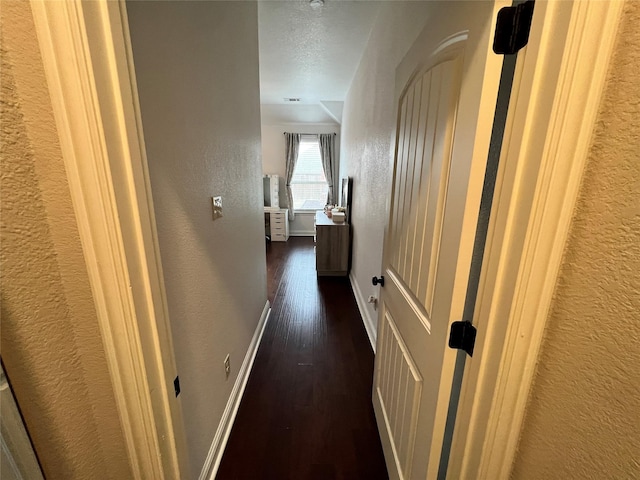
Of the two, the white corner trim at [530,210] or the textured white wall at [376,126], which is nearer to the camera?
the white corner trim at [530,210]

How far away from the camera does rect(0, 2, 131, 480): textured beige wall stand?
405 millimetres

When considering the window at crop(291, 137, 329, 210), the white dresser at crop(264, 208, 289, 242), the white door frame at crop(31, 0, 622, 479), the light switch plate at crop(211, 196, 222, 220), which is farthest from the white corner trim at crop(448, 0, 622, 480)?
the window at crop(291, 137, 329, 210)

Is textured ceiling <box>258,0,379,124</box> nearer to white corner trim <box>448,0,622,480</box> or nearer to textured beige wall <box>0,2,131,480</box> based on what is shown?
white corner trim <box>448,0,622,480</box>

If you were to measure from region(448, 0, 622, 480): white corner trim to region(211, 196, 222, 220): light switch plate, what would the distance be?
1.12 metres

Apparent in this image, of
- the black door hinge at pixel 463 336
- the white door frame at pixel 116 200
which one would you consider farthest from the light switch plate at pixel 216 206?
the black door hinge at pixel 463 336

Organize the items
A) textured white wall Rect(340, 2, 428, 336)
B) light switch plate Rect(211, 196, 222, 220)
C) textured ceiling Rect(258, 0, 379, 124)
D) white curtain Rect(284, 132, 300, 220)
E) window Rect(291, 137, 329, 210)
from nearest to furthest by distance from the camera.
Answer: light switch plate Rect(211, 196, 222, 220) → textured white wall Rect(340, 2, 428, 336) → textured ceiling Rect(258, 0, 379, 124) → white curtain Rect(284, 132, 300, 220) → window Rect(291, 137, 329, 210)

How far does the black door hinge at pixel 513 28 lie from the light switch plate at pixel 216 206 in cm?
114

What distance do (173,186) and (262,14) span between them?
2.25m

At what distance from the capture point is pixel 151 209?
60 cm

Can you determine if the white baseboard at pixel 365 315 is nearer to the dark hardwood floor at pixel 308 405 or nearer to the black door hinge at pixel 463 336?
the dark hardwood floor at pixel 308 405

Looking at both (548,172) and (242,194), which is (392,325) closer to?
(548,172)

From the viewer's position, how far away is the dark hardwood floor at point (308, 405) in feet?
4.50

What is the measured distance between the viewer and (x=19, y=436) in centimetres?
42

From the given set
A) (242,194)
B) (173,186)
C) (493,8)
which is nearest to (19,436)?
(173,186)
